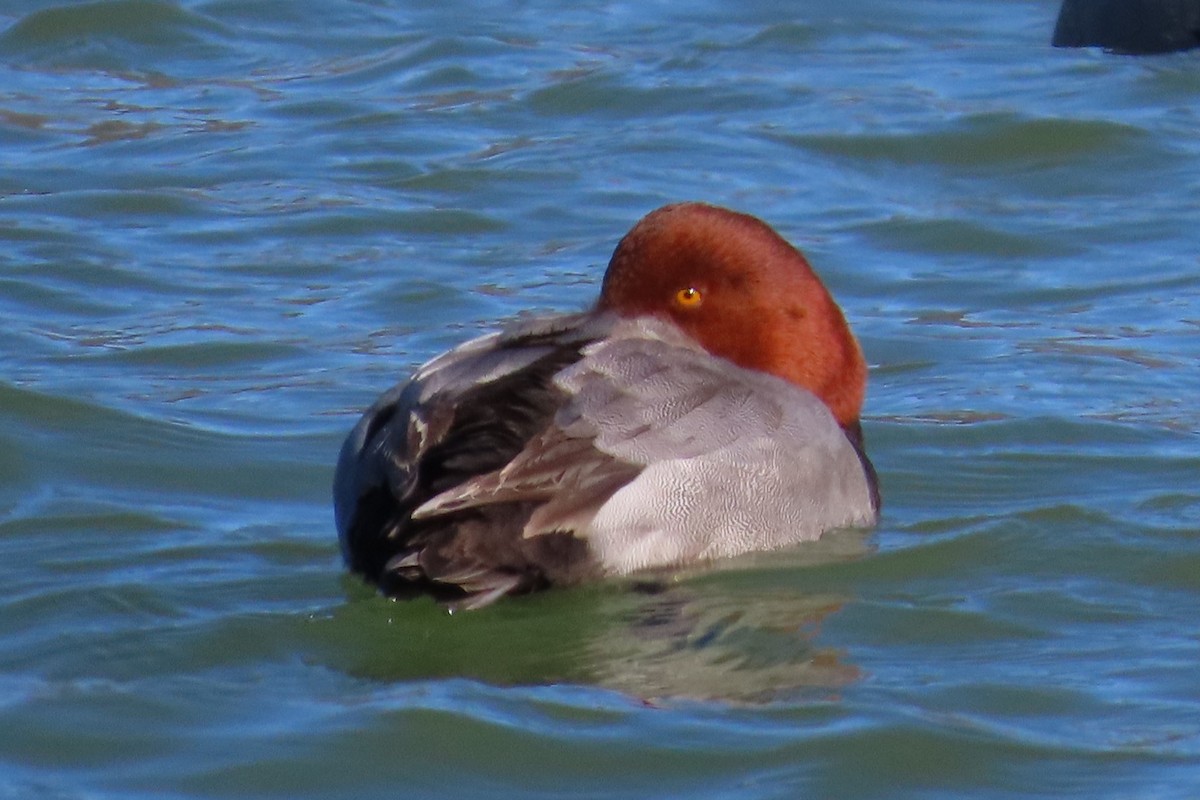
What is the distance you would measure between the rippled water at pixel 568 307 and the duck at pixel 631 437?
0.16 metres

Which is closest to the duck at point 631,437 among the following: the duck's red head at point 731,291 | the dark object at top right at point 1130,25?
the duck's red head at point 731,291

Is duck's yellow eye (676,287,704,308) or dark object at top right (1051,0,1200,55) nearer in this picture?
duck's yellow eye (676,287,704,308)

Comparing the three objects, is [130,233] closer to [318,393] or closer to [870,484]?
[318,393]

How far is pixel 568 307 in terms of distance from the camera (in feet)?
29.5

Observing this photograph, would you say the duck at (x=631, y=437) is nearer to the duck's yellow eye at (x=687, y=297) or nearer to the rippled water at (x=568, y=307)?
the duck's yellow eye at (x=687, y=297)

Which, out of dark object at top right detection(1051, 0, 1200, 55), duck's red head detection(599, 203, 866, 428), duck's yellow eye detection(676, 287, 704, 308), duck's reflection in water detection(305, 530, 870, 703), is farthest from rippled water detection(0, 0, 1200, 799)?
duck's yellow eye detection(676, 287, 704, 308)

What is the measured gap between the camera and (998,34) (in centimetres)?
1389

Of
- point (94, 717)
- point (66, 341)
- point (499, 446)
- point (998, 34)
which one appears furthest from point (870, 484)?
point (998, 34)

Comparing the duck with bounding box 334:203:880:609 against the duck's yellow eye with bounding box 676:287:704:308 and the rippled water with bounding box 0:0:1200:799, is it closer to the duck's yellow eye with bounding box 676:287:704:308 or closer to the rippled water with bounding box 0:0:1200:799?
the duck's yellow eye with bounding box 676:287:704:308

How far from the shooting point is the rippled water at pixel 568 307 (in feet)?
16.3

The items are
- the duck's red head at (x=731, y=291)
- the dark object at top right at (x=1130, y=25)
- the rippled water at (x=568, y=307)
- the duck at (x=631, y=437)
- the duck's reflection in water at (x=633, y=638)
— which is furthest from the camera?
the dark object at top right at (x=1130, y=25)

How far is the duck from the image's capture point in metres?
5.42

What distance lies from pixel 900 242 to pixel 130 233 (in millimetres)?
3387

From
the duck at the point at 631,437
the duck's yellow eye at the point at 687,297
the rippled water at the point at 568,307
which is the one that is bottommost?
the rippled water at the point at 568,307
